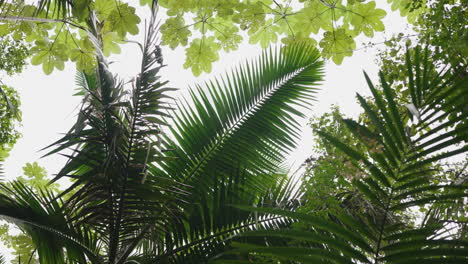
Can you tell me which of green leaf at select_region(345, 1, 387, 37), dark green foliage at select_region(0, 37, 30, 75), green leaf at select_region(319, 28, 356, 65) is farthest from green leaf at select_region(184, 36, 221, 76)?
dark green foliage at select_region(0, 37, 30, 75)

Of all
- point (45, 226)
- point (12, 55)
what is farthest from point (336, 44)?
point (12, 55)

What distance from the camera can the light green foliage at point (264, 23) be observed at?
275 centimetres

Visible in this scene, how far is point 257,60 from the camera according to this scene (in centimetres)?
287

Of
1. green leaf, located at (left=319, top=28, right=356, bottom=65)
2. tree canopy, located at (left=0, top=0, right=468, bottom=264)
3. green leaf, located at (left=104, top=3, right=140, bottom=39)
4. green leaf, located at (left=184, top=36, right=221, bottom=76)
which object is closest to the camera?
tree canopy, located at (left=0, top=0, right=468, bottom=264)

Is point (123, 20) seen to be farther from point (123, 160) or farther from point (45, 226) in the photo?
point (45, 226)

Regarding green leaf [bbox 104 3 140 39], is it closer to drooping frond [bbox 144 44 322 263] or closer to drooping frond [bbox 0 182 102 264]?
drooping frond [bbox 144 44 322 263]

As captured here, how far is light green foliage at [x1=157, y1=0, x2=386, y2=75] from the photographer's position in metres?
2.75

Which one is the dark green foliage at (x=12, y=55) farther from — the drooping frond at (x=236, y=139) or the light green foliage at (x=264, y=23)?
the drooping frond at (x=236, y=139)

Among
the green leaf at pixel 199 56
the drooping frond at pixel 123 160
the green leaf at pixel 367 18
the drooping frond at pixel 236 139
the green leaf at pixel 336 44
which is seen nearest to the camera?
the drooping frond at pixel 123 160

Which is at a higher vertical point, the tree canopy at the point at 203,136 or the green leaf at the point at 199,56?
the green leaf at the point at 199,56

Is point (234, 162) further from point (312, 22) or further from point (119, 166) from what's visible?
point (312, 22)

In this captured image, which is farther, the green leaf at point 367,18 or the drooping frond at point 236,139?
the green leaf at point 367,18

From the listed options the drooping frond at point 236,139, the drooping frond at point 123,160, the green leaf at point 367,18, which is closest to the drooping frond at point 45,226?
the drooping frond at point 123,160

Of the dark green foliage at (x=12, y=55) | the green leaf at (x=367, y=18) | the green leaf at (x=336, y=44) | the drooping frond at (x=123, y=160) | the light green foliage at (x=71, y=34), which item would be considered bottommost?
the drooping frond at (x=123, y=160)
